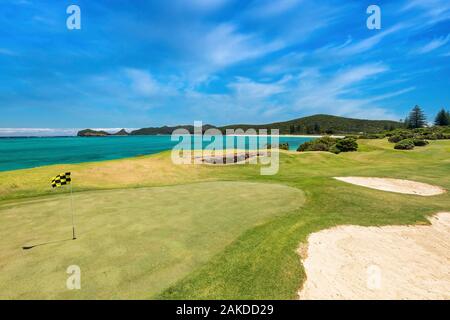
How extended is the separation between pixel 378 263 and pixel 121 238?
24.5 ft

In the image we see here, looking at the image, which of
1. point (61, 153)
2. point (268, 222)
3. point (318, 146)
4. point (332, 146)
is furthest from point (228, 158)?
point (61, 153)

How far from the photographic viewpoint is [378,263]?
6.59m

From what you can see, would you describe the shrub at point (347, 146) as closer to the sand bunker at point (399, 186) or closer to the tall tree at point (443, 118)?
the sand bunker at point (399, 186)

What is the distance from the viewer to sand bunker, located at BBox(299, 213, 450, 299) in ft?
17.7

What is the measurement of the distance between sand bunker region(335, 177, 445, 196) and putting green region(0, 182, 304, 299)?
23.0 feet

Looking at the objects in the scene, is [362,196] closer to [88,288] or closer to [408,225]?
[408,225]

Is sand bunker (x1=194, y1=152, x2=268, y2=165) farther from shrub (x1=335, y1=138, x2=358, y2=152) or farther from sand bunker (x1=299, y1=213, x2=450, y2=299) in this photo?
shrub (x1=335, y1=138, x2=358, y2=152)

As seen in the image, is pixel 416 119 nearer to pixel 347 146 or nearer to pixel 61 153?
pixel 347 146

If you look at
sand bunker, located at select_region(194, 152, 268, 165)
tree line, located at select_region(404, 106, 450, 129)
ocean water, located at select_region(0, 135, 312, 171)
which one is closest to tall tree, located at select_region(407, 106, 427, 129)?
tree line, located at select_region(404, 106, 450, 129)

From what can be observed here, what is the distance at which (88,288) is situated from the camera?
5.07m

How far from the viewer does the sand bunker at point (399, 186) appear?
14680mm

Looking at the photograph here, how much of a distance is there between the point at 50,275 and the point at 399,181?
66.2ft

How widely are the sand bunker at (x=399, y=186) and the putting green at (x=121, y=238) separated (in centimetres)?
702
